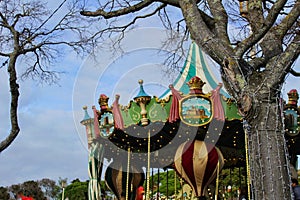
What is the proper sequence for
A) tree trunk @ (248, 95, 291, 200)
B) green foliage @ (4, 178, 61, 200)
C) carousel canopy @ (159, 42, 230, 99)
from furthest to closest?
green foliage @ (4, 178, 61, 200) → carousel canopy @ (159, 42, 230, 99) → tree trunk @ (248, 95, 291, 200)

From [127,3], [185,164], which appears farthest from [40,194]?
[127,3]

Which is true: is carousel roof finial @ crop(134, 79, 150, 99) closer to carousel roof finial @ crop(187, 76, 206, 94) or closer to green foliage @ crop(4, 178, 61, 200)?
carousel roof finial @ crop(187, 76, 206, 94)

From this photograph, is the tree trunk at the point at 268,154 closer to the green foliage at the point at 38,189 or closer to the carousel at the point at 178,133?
the carousel at the point at 178,133

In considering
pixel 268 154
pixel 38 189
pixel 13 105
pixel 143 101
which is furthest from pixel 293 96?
pixel 38 189

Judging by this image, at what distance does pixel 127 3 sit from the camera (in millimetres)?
6656

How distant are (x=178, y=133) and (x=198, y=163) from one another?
2.50 ft

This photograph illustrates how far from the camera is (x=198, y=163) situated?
9.31 m

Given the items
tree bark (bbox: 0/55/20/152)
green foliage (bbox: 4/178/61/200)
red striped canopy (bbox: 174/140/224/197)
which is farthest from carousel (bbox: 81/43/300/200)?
green foliage (bbox: 4/178/61/200)

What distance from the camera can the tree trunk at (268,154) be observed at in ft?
16.4

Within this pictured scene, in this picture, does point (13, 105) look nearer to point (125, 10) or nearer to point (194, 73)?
point (125, 10)

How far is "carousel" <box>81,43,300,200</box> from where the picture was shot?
8.59 metres

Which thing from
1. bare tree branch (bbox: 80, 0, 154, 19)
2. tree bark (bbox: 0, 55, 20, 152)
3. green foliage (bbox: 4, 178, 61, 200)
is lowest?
green foliage (bbox: 4, 178, 61, 200)

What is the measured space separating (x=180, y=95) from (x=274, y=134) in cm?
355

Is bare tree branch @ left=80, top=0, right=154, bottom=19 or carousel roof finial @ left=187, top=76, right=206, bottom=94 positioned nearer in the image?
bare tree branch @ left=80, top=0, right=154, bottom=19
